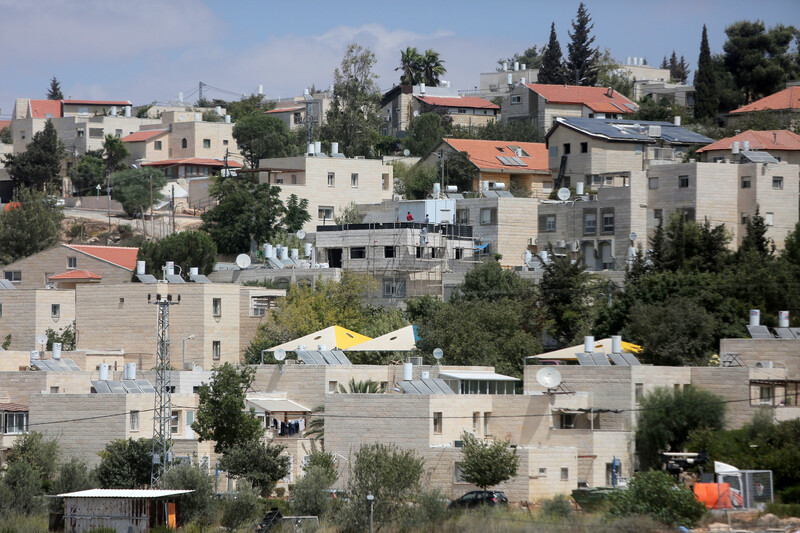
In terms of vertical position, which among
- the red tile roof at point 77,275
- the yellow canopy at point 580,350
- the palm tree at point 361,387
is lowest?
the palm tree at point 361,387

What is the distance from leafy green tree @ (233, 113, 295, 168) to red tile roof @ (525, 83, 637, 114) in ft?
62.4

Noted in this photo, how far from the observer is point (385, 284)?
72500 millimetres

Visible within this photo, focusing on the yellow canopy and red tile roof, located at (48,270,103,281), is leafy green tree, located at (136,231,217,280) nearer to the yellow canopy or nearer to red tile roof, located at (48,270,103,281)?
red tile roof, located at (48,270,103,281)

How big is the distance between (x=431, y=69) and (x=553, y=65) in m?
11.0

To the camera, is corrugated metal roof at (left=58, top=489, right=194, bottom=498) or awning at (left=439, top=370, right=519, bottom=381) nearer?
corrugated metal roof at (left=58, top=489, right=194, bottom=498)

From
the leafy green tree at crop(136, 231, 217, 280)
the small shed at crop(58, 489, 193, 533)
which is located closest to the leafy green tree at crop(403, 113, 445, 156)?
the leafy green tree at crop(136, 231, 217, 280)

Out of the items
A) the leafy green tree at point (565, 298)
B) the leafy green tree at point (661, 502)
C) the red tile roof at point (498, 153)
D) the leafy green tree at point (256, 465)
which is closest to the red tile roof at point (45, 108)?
the red tile roof at point (498, 153)

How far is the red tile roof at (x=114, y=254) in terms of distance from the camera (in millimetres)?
74625

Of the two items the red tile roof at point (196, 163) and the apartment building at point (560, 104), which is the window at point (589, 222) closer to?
the apartment building at point (560, 104)

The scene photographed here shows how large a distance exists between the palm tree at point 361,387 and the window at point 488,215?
25918 mm

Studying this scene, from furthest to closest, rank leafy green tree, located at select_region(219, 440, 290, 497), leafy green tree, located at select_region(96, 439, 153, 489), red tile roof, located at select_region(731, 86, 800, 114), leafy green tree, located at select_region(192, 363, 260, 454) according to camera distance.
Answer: red tile roof, located at select_region(731, 86, 800, 114), leafy green tree, located at select_region(192, 363, 260, 454), leafy green tree, located at select_region(96, 439, 153, 489), leafy green tree, located at select_region(219, 440, 290, 497)

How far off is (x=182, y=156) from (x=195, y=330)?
48.9 m

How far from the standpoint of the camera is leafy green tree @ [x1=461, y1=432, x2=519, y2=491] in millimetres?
41906

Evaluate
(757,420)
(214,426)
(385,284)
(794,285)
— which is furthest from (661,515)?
(385,284)
